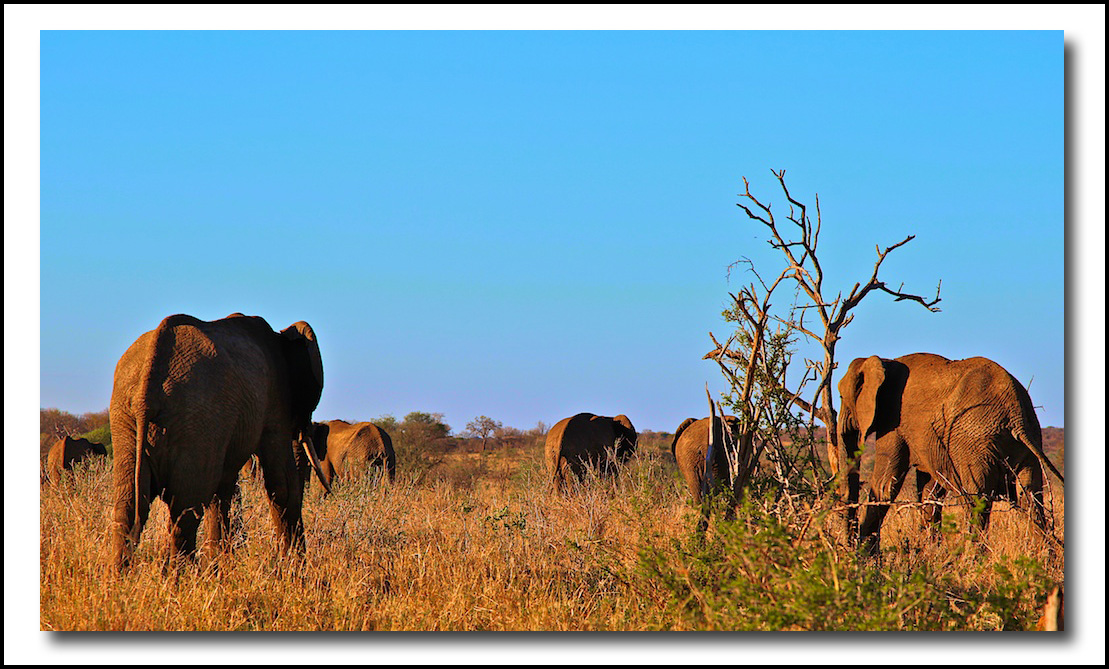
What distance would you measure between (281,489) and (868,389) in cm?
579

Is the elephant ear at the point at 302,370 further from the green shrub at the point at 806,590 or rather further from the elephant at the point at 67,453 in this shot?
the elephant at the point at 67,453

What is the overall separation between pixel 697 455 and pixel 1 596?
1020 cm

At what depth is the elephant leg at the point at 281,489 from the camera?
8.21m

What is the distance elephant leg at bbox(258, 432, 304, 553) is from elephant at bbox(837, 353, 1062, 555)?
4.72 meters

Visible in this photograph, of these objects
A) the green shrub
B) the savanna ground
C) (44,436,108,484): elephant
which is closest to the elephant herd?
the savanna ground

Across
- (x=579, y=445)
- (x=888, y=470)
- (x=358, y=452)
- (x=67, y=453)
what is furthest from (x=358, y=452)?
(x=888, y=470)

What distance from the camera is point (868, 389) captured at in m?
10.3

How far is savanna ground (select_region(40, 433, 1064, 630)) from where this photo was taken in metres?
5.80

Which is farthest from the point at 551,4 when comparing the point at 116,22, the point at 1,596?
the point at 1,596

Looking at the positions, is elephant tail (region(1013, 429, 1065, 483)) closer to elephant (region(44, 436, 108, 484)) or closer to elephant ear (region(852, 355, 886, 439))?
elephant ear (region(852, 355, 886, 439))

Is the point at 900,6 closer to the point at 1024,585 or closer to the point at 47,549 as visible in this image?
the point at 1024,585

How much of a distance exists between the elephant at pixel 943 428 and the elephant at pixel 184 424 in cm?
509

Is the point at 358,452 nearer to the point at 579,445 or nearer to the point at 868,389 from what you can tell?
the point at 579,445

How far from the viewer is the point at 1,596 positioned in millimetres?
6355
